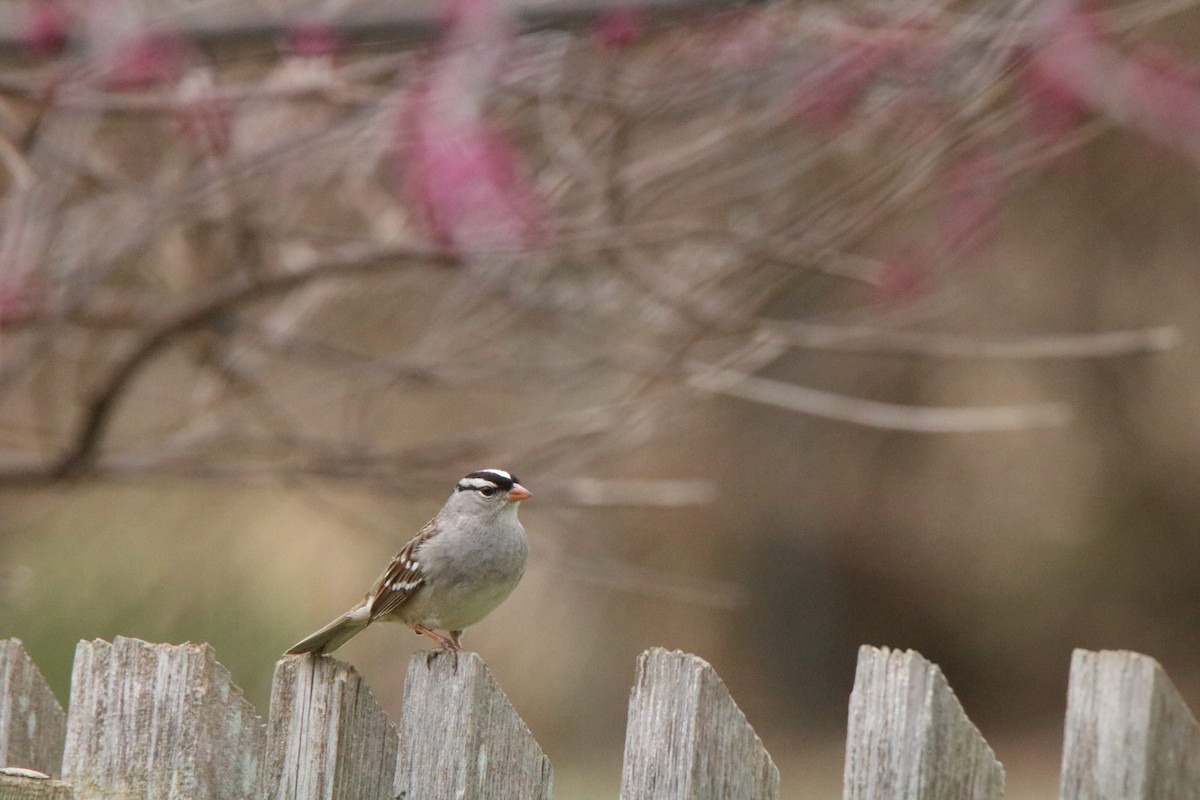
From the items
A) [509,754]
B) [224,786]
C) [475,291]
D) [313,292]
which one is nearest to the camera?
[509,754]

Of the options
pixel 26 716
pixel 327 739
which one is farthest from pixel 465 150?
pixel 26 716

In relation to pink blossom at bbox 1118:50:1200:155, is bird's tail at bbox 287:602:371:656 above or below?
below

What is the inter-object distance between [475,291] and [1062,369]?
7662 mm

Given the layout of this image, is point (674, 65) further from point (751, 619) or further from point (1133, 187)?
point (751, 619)

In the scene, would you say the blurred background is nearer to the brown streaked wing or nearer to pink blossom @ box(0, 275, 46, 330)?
pink blossom @ box(0, 275, 46, 330)

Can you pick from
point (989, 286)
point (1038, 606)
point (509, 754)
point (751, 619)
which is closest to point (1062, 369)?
point (989, 286)

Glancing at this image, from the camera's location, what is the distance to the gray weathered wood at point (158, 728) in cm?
270

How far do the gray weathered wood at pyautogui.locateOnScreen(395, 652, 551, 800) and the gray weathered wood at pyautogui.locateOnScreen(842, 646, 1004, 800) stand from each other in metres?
0.56

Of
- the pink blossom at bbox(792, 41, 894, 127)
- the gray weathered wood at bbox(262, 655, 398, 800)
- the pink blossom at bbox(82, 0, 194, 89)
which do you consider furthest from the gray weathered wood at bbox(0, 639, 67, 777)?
the pink blossom at bbox(792, 41, 894, 127)

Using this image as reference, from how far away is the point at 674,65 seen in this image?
14.3 feet

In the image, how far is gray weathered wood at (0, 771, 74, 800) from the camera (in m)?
2.65

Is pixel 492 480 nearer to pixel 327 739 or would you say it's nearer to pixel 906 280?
pixel 906 280

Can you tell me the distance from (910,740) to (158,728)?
1334 mm

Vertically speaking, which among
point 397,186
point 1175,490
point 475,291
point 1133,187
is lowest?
point 475,291
